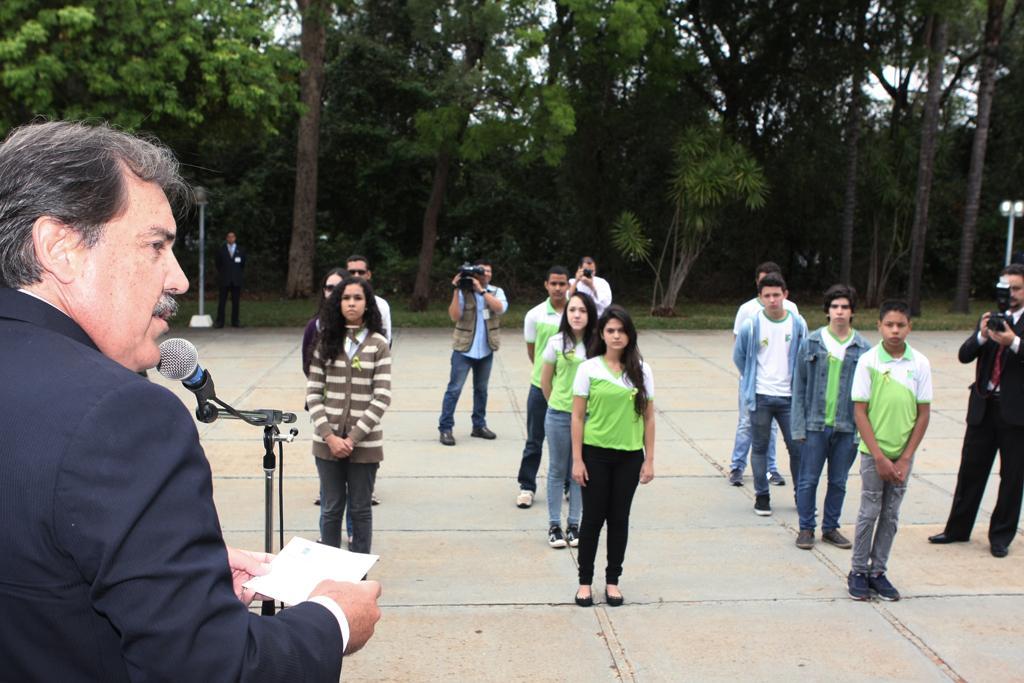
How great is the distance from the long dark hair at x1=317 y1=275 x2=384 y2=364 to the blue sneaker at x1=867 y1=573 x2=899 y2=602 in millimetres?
3238

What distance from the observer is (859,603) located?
5469 millimetres

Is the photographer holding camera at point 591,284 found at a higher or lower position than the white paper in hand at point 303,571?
higher

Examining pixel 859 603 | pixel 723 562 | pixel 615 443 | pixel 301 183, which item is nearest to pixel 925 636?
pixel 859 603

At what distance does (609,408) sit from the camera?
5.41m

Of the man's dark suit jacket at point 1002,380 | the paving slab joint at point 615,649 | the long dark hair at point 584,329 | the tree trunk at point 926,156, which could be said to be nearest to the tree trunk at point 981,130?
the tree trunk at point 926,156

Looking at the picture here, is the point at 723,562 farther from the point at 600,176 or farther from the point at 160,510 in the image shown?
the point at 600,176

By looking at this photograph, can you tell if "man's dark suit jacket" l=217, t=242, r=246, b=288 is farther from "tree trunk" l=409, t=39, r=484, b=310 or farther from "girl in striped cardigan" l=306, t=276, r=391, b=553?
"girl in striped cardigan" l=306, t=276, r=391, b=553

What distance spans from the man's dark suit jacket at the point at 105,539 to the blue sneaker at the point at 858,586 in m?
4.82

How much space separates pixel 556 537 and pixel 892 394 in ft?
7.57

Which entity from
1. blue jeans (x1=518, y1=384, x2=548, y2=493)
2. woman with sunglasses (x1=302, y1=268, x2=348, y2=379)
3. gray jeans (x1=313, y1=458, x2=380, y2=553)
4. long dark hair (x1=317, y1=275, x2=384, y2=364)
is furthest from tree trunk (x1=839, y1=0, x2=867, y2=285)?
gray jeans (x1=313, y1=458, x2=380, y2=553)

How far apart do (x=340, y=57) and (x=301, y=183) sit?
5734 millimetres

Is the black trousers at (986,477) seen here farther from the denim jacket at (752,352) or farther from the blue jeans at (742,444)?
the blue jeans at (742,444)

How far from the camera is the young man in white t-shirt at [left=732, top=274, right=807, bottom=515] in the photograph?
7156 mm

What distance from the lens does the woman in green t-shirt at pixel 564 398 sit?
6.42 m
